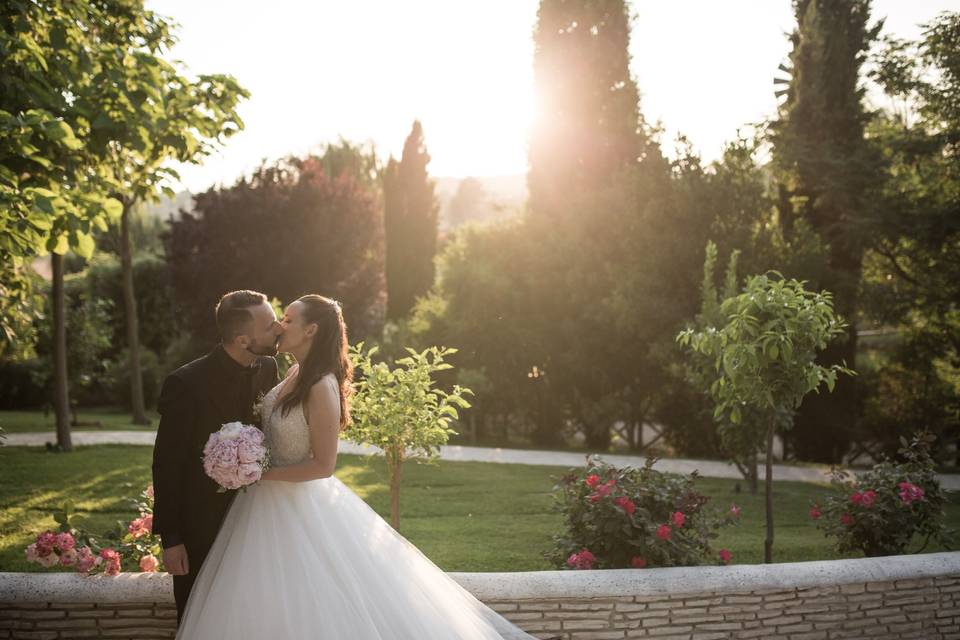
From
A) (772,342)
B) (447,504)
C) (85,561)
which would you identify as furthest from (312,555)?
(447,504)

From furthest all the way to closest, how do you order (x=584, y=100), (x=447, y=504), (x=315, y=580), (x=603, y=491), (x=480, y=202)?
(x=480, y=202) → (x=584, y=100) → (x=447, y=504) → (x=603, y=491) → (x=315, y=580)

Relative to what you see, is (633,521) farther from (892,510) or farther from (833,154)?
(833,154)

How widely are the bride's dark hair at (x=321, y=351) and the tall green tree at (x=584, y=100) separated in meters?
15.8

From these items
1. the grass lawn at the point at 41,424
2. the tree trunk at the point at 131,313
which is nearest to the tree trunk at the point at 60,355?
the grass lawn at the point at 41,424

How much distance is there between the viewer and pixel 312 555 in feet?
13.5

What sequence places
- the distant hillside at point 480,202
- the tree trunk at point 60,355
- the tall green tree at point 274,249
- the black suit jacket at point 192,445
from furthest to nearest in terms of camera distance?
the tall green tree at point 274,249 → the distant hillside at point 480,202 → the tree trunk at point 60,355 → the black suit jacket at point 192,445

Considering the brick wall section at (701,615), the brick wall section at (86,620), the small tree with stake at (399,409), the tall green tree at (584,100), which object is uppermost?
the tall green tree at (584,100)

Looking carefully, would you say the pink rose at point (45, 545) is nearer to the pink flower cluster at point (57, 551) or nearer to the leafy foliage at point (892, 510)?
the pink flower cluster at point (57, 551)

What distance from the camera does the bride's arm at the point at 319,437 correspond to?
13.7 feet

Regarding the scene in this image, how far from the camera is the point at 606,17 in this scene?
1997cm

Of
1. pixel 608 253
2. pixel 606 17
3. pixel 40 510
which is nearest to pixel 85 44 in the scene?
pixel 40 510

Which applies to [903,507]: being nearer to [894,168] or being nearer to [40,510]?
[40,510]

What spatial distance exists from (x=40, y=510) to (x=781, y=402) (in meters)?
7.79

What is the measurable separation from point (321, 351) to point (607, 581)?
2.40 m
